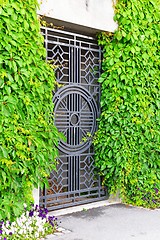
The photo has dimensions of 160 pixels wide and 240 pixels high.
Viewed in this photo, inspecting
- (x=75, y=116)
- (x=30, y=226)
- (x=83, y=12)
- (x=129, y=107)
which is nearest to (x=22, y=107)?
(x=30, y=226)

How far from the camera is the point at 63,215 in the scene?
13.8 feet

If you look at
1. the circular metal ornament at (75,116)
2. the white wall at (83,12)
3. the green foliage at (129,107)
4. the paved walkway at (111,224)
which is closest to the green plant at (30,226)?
the paved walkway at (111,224)

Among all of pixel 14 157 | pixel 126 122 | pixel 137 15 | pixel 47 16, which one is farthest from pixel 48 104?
pixel 137 15

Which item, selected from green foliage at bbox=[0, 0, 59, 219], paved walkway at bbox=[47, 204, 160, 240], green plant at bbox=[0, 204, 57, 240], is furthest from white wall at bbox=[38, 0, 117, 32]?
paved walkway at bbox=[47, 204, 160, 240]

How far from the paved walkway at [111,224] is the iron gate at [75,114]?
0.31m

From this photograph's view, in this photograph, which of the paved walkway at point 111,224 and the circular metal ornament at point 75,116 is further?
the circular metal ornament at point 75,116

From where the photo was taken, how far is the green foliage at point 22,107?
127 inches

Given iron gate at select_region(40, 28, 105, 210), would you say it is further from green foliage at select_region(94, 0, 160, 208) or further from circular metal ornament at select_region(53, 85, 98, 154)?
green foliage at select_region(94, 0, 160, 208)

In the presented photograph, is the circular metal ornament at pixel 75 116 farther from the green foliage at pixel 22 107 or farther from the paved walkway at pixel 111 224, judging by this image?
the paved walkway at pixel 111 224

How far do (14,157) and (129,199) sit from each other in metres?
2.26

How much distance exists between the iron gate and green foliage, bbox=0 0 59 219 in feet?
2.11

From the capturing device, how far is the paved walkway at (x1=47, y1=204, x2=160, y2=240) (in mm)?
3488

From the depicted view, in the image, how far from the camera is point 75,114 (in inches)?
180

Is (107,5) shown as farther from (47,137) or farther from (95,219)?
(95,219)
